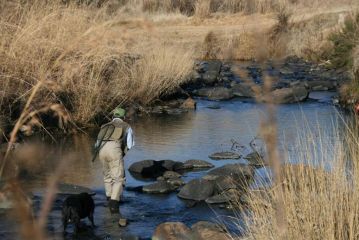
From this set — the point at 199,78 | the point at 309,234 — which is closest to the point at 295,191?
the point at 309,234

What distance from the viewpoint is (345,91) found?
823 inches

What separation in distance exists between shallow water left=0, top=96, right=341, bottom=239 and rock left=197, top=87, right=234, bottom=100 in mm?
775

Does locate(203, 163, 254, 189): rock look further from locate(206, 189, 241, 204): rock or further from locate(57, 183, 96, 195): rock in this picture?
locate(57, 183, 96, 195): rock

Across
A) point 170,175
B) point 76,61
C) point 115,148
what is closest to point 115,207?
point 115,148

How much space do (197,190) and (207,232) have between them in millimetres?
2788

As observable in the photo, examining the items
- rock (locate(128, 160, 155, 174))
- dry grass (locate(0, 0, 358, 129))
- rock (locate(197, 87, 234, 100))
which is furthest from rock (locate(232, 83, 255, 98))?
rock (locate(128, 160, 155, 174))

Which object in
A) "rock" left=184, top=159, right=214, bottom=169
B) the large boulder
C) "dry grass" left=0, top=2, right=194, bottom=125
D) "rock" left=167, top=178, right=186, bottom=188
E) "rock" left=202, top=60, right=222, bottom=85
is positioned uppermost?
"dry grass" left=0, top=2, right=194, bottom=125

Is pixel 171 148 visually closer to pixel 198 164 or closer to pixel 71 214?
pixel 198 164

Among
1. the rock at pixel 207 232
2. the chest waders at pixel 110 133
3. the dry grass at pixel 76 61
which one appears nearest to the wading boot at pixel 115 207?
the chest waders at pixel 110 133

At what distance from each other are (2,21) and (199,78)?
40.1ft

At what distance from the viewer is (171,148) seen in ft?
46.5

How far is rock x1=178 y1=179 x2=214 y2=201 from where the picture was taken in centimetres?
1028

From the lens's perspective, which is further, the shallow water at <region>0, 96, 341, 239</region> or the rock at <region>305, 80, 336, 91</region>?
the rock at <region>305, 80, 336, 91</region>

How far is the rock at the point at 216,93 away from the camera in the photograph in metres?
22.0
